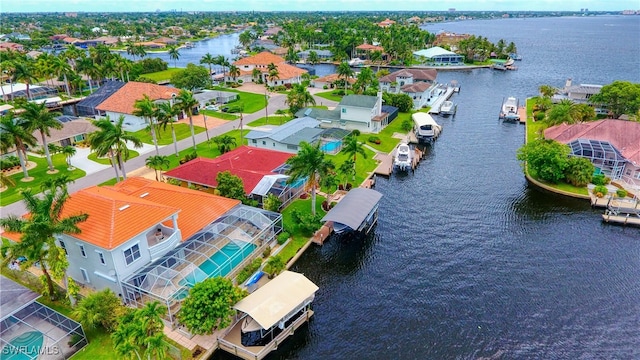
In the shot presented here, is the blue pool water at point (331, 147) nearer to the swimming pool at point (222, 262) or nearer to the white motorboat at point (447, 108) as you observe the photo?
the swimming pool at point (222, 262)

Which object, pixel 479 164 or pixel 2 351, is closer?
pixel 2 351

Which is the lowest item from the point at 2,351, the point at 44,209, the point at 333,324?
the point at 333,324

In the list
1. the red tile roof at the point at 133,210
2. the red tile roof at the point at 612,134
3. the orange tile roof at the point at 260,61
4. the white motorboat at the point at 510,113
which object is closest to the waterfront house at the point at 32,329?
the red tile roof at the point at 133,210

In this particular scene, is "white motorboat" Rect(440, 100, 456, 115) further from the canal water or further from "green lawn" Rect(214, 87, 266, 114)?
"green lawn" Rect(214, 87, 266, 114)

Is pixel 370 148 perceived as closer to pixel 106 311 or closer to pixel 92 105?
pixel 106 311

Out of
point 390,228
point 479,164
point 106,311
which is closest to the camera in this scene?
point 106,311

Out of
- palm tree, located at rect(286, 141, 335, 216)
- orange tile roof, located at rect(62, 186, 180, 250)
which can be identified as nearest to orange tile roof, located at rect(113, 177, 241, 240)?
orange tile roof, located at rect(62, 186, 180, 250)

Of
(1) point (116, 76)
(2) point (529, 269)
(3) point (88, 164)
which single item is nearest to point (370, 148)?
(2) point (529, 269)

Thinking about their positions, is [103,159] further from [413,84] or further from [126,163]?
[413,84]
